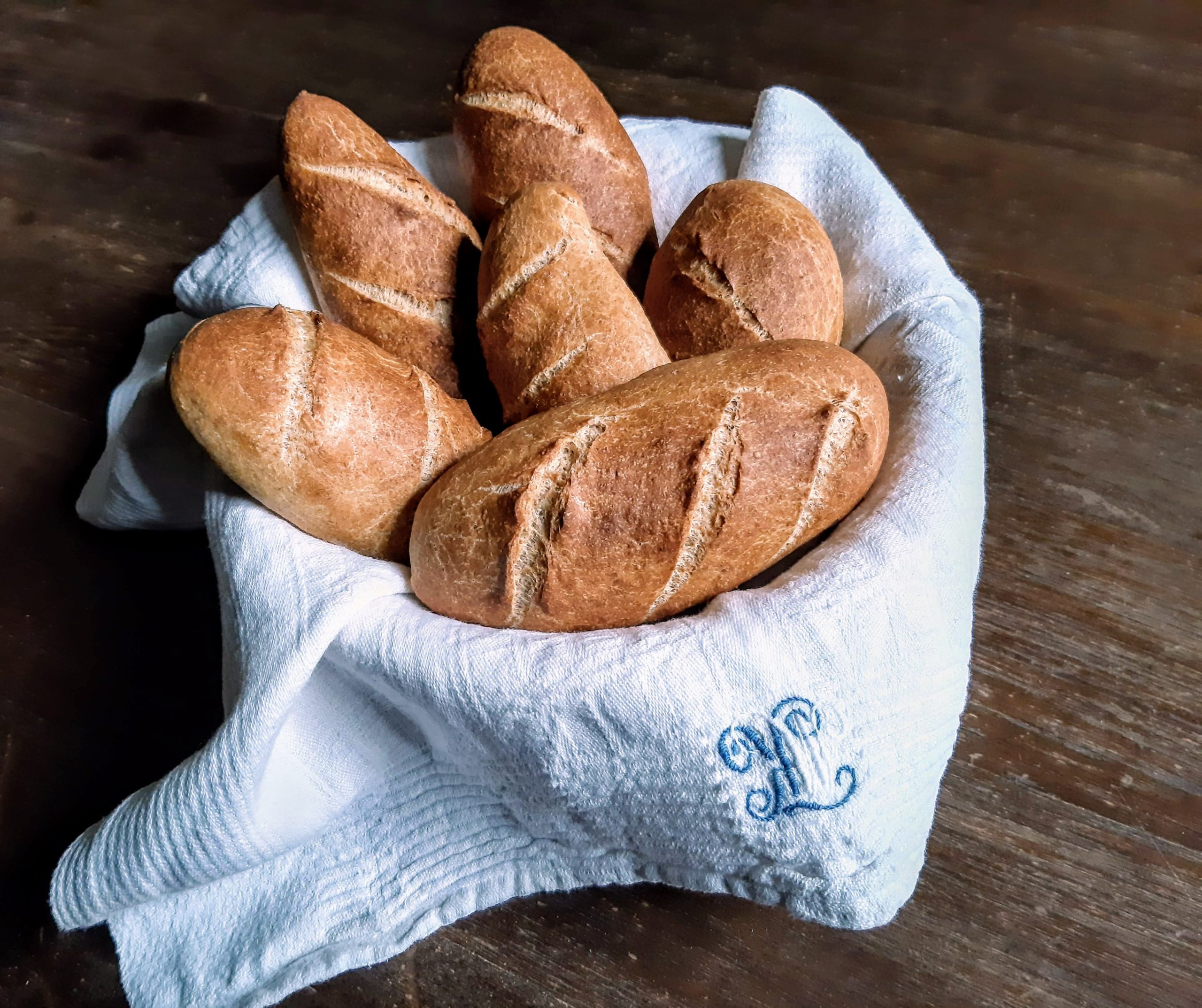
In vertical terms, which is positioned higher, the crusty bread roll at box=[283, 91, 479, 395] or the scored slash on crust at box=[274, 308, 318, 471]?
the crusty bread roll at box=[283, 91, 479, 395]

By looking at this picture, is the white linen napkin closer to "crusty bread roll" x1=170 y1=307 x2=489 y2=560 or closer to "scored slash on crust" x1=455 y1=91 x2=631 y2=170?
"crusty bread roll" x1=170 y1=307 x2=489 y2=560

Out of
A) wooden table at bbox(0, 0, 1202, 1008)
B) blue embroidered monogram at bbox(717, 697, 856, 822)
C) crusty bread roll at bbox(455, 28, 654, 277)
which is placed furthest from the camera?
crusty bread roll at bbox(455, 28, 654, 277)

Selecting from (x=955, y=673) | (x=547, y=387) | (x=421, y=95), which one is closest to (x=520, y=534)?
(x=547, y=387)

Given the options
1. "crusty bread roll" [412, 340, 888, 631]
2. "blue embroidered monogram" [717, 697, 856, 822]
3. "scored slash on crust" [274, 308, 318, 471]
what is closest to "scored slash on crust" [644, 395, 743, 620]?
"crusty bread roll" [412, 340, 888, 631]

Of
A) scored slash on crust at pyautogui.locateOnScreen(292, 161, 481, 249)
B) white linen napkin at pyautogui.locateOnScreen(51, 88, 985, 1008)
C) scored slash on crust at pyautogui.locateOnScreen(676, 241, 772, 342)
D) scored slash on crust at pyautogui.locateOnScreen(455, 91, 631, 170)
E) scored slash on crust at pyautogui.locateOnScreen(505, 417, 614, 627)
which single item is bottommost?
white linen napkin at pyautogui.locateOnScreen(51, 88, 985, 1008)

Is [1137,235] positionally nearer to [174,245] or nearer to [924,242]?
[924,242]

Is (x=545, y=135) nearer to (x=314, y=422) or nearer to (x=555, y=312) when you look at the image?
(x=555, y=312)

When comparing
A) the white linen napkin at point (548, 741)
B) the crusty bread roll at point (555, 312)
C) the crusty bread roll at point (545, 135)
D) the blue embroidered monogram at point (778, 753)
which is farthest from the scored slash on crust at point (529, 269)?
the blue embroidered monogram at point (778, 753)

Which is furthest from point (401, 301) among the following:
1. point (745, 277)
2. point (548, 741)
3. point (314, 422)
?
point (548, 741)
